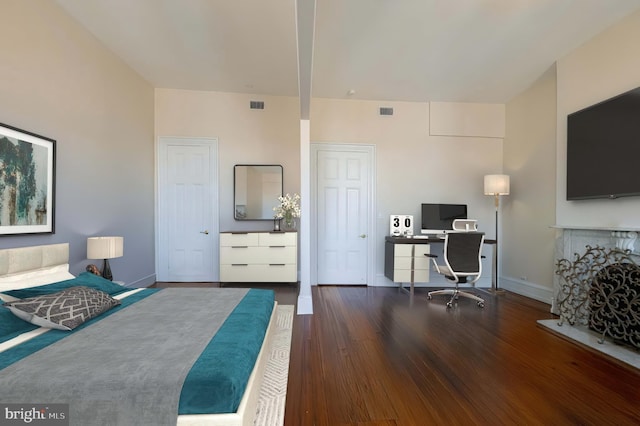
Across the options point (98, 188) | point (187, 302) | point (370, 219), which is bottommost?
point (187, 302)

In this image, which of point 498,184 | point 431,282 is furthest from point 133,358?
point 498,184

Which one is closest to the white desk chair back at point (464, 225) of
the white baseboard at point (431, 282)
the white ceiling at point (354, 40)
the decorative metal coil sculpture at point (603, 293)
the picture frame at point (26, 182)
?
the white baseboard at point (431, 282)

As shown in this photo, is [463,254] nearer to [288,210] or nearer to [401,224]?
[401,224]

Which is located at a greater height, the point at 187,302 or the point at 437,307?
the point at 187,302

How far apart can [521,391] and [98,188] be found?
444cm

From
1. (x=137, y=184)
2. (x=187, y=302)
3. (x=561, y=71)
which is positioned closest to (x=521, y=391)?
(x=187, y=302)

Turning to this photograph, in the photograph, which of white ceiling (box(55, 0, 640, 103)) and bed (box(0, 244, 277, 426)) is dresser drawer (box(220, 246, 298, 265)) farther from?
white ceiling (box(55, 0, 640, 103))

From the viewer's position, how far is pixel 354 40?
2986 mm

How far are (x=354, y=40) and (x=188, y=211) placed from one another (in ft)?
11.6

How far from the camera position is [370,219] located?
4.53 meters

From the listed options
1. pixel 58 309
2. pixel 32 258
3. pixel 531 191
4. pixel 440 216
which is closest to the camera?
pixel 58 309

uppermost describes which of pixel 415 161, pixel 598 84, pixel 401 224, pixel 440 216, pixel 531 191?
pixel 598 84

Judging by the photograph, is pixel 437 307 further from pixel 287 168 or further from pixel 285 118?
pixel 285 118
